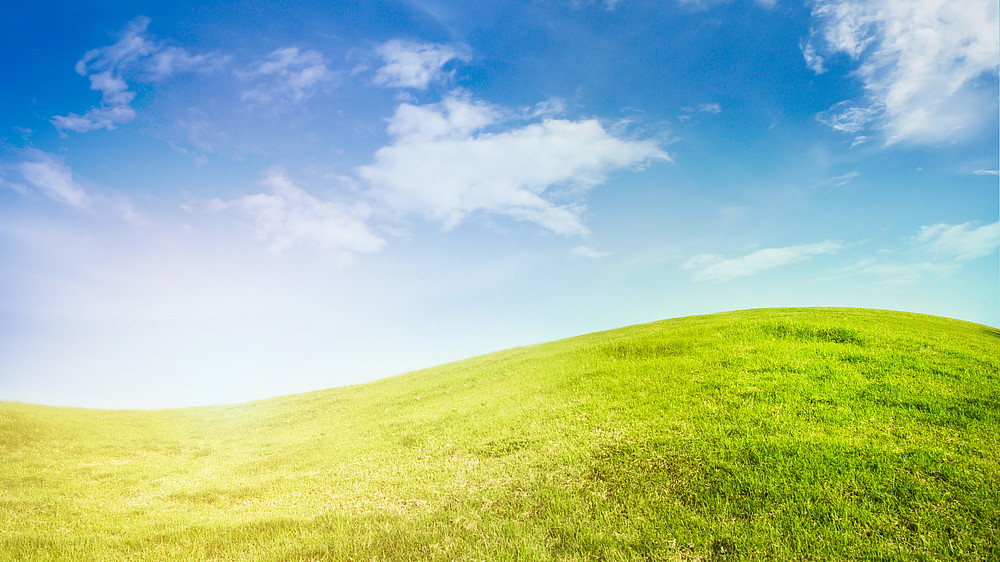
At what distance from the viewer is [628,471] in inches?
518

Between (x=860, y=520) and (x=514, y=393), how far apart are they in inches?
645

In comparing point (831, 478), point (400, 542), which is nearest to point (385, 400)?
point (400, 542)

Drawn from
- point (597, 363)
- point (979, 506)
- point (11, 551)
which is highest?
point (597, 363)

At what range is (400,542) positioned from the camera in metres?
10.9

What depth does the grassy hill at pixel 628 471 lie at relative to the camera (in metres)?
10.3

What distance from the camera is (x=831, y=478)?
38.5 feet

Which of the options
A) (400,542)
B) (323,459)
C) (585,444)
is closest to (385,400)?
(323,459)

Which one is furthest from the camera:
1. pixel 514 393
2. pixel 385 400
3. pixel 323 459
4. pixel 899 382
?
pixel 385 400

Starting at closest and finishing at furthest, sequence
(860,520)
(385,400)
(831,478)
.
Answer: (860,520) → (831,478) → (385,400)

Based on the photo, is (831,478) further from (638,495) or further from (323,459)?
(323,459)

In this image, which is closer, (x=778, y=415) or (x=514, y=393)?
(x=778, y=415)

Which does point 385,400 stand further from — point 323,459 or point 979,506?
→ point 979,506

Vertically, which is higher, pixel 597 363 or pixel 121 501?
pixel 597 363

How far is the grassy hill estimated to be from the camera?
1029 centimetres
